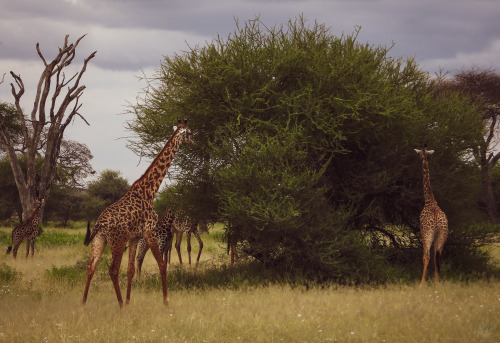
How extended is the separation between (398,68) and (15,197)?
86.3ft

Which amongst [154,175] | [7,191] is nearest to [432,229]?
[154,175]

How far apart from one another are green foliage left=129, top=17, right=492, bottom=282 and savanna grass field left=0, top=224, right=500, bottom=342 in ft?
3.84

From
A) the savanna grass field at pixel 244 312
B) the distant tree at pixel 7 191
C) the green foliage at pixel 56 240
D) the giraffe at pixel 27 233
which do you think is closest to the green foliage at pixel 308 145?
the savanna grass field at pixel 244 312

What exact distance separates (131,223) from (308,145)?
5.16 meters

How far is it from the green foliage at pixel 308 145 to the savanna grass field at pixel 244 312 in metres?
1.17

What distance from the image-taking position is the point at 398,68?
1359 centimetres

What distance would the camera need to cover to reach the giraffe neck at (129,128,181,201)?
870 cm

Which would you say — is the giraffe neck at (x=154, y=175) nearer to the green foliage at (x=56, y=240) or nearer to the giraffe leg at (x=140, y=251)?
the giraffe leg at (x=140, y=251)

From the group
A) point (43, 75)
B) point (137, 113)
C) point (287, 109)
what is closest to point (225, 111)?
point (287, 109)

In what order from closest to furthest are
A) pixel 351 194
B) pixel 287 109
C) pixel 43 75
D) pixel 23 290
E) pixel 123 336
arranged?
pixel 123 336, pixel 23 290, pixel 287 109, pixel 351 194, pixel 43 75

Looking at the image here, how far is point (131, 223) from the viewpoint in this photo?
817cm

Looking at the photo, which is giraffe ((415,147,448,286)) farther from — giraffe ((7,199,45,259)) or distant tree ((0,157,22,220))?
distant tree ((0,157,22,220))

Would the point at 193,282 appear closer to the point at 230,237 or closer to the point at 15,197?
the point at 230,237

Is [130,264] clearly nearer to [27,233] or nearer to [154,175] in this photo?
[154,175]
